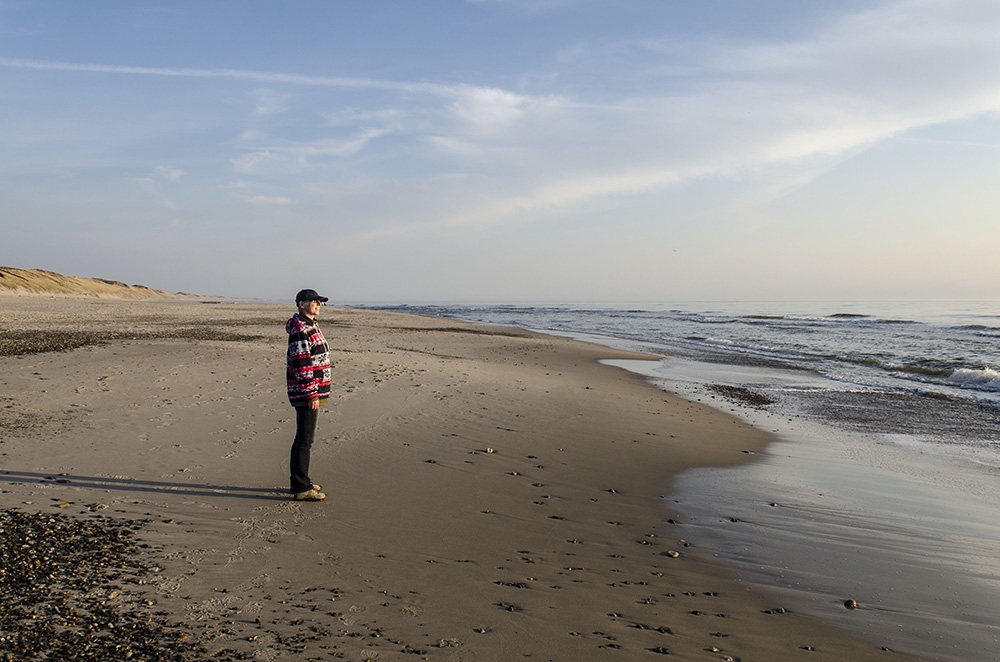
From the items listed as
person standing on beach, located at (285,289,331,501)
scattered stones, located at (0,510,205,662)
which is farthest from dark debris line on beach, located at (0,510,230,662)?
person standing on beach, located at (285,289,331,501)

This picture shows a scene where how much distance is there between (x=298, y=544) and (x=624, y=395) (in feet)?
32.8

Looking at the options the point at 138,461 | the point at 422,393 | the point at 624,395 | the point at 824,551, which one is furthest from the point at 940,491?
the point at 138,461

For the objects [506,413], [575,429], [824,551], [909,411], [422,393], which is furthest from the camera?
[909,411]

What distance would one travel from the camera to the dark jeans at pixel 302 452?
6191mm

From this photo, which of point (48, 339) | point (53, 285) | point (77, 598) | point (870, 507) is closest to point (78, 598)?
point (77, 598)

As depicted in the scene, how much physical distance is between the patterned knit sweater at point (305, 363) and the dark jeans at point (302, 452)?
0.50 ft

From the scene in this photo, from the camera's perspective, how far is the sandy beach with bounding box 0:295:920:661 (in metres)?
3.87

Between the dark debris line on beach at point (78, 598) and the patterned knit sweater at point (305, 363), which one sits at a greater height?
the patterned knit sweater at point (305, 363)

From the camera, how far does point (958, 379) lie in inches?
792

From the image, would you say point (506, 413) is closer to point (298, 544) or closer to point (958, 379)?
point (298, 544)

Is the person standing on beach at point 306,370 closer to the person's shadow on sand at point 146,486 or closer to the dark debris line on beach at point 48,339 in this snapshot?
the person's shadow on sand at point 146,486

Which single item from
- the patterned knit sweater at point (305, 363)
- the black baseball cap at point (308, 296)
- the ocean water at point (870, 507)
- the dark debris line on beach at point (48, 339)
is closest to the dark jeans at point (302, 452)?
the patterned knit sweater at point (305, 363)

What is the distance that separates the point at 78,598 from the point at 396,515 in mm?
2627

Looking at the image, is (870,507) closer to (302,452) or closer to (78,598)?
(302,452)
